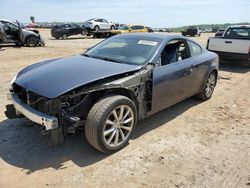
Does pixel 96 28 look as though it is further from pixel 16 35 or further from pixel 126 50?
pixel 126 50

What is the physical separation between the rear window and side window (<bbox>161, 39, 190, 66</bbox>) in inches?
268

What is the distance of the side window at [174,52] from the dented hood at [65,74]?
32.2 inches

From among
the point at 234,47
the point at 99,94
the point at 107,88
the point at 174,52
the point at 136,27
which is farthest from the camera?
the point at 136,27

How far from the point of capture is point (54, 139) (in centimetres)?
329

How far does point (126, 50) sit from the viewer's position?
15.2 ft

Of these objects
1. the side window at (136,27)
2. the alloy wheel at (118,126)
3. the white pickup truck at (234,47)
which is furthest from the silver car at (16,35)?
the alloy wheel at (118,126)

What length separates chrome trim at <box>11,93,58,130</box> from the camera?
3193 mm

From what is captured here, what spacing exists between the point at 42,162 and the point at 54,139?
0.46 metres

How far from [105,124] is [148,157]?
0.79m

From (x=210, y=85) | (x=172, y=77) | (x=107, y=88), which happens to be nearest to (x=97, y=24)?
(x=210, y=85)

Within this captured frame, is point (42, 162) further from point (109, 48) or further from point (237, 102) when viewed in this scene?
point (237, 102)

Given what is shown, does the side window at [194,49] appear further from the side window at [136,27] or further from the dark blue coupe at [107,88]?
the side window at [136,27]

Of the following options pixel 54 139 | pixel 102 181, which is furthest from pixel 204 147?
pixel 54 139

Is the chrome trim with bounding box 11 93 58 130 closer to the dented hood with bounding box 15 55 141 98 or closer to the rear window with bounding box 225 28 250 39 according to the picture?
the dented hood with bounding box 15 55 141 98
